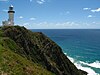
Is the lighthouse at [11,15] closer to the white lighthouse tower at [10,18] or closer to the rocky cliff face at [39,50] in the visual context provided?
the white lighthouse tower at [10,18]

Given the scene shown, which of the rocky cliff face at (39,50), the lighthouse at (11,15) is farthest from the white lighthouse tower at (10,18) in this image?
the rocky cliff face at (39,50)

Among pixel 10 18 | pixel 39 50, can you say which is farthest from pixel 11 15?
pixel 39 50

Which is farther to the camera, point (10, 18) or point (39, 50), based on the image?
point (10, 18)

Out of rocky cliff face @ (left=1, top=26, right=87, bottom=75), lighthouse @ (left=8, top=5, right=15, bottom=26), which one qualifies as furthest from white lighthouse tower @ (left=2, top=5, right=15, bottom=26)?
rocky cliff face @ (left=1, top=26, right=87, bottom=75)

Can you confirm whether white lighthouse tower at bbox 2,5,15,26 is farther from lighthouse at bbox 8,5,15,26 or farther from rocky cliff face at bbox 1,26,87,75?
rocky cliff face at bbox 1,26,87,75

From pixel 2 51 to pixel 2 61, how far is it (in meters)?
5.23

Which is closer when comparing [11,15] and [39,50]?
[39,50]

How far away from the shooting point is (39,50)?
5678cm

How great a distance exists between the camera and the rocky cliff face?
53.5 m

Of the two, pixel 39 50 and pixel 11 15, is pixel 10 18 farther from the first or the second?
pixel 39 50

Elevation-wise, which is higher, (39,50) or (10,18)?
(10,18)

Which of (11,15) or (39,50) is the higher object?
(11,15)

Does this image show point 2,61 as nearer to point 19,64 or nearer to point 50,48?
point 19,64

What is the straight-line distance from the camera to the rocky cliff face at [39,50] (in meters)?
53.5
